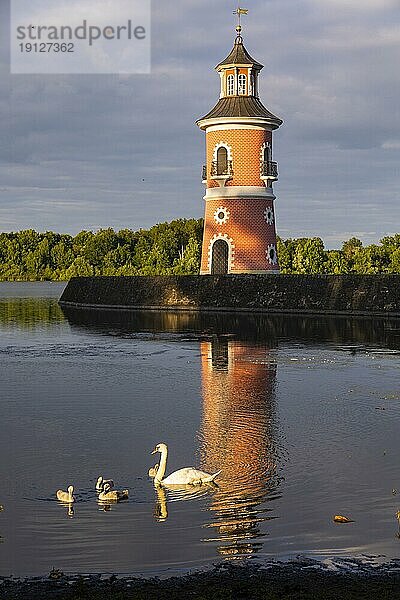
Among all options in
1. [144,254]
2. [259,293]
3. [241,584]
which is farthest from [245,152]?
[144,254]

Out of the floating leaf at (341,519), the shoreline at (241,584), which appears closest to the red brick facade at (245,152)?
the floating leaf at (341,519)

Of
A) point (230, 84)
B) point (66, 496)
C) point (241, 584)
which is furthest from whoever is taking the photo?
point (230, 84)

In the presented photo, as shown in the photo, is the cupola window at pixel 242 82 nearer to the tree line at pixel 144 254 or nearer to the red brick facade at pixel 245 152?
the red brick facade at pixel 245 152

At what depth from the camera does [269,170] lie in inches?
1773

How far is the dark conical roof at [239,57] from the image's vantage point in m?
44.8

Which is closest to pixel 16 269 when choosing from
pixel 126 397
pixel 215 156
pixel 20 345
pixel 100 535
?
pixel 215 156

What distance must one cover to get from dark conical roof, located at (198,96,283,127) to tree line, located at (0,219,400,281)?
19.3m

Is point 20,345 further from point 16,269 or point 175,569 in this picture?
point 16,269

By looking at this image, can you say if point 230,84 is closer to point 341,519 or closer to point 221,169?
point 221,169

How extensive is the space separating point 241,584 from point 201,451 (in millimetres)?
5701

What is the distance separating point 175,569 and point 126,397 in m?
10.4

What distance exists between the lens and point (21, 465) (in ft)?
42.0

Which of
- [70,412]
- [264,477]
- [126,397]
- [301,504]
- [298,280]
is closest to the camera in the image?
[301,504]

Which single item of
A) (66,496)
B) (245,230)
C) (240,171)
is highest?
(240,171)
